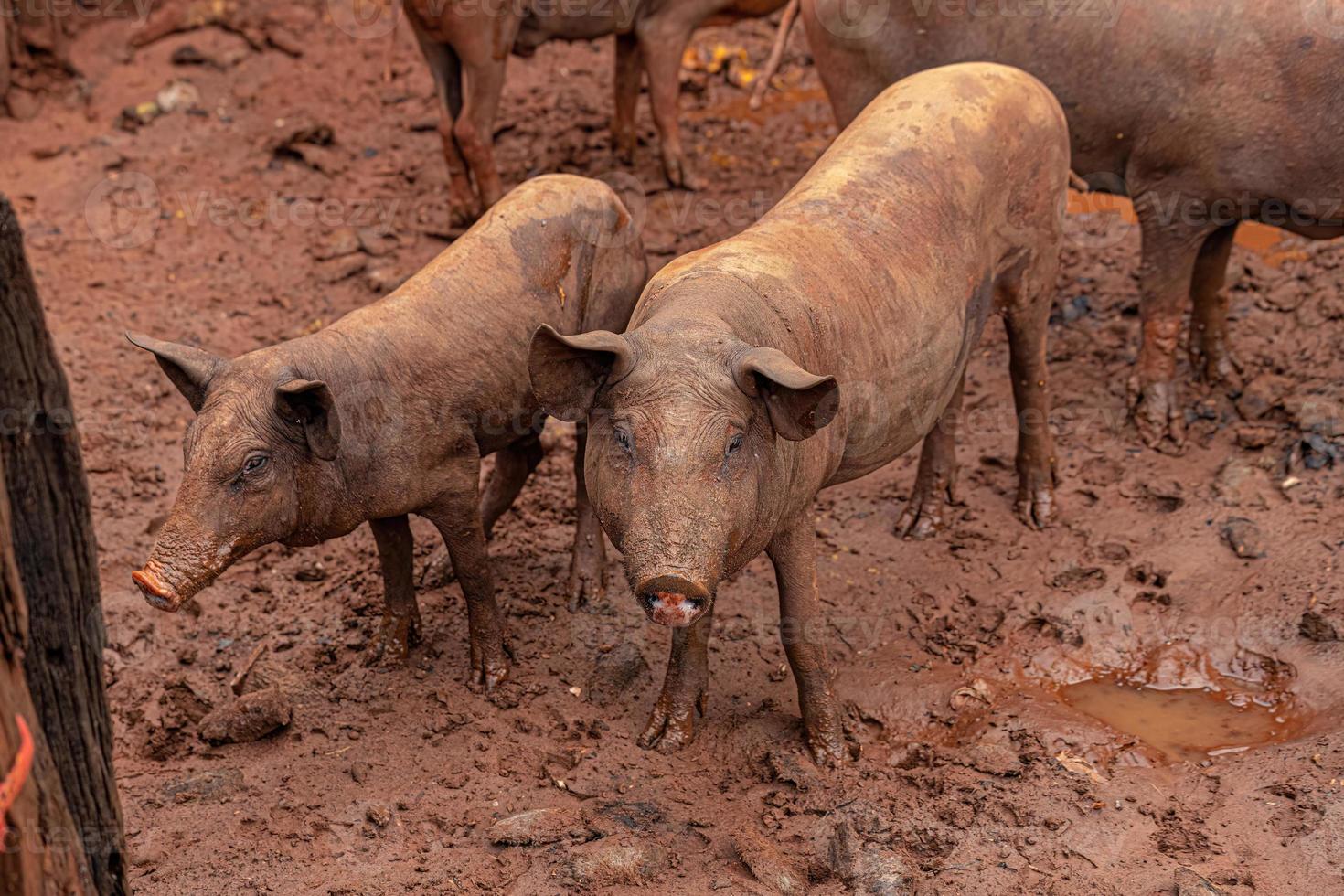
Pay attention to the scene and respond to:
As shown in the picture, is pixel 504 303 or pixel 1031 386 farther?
pixel 1031 386

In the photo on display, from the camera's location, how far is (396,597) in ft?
19.7

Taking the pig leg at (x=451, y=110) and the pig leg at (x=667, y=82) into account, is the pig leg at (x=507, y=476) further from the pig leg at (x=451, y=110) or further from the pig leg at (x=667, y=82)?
the pig leg at (x=667, y=82)

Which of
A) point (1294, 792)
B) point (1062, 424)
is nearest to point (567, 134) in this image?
point (1062, 424)

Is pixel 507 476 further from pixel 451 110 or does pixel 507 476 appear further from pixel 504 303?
pixel 451 110

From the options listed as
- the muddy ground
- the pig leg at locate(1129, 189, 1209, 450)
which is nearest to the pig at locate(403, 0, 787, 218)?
the muddy ground

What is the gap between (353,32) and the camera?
1157 cm

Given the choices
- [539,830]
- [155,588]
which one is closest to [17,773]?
[155,588]

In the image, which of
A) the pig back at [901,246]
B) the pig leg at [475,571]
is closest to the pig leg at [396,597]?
the pig leg at [475,571]

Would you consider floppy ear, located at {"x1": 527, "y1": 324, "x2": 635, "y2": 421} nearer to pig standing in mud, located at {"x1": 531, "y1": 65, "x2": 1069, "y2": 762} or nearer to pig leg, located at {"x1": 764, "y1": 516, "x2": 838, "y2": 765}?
pig standing in mud, located at {"x1": 531, "y1": 65, "x2": 1069, "y2": 762}

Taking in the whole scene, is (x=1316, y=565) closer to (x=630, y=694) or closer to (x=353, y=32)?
(x=630, y=694)

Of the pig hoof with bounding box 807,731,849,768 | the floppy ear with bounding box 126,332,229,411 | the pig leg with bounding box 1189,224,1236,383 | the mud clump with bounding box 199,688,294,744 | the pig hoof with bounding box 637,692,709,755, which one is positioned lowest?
the pig hoof with bounding box 807,731,849,768

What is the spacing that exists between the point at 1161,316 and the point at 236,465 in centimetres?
477

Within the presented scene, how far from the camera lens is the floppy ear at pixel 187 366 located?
197 inches

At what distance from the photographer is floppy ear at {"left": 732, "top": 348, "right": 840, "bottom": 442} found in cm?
420
